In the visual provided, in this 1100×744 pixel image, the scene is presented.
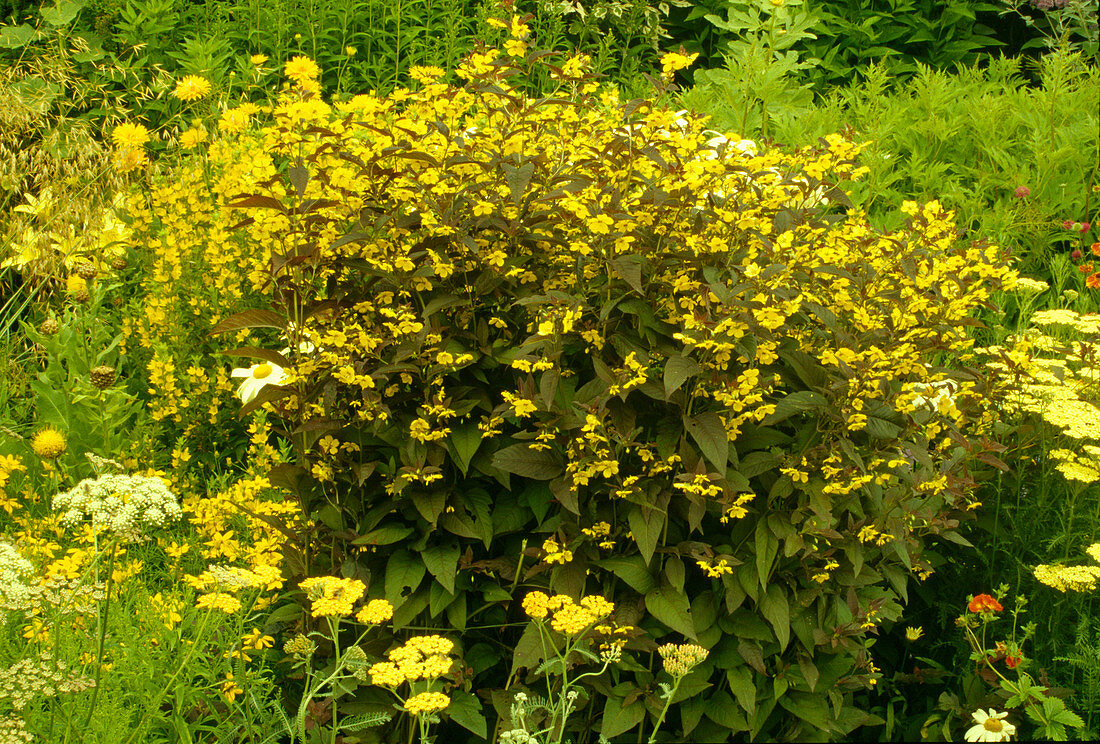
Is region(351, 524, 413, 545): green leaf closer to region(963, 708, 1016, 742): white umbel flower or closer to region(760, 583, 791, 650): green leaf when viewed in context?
region(760, 583, 791, 650): green leaf

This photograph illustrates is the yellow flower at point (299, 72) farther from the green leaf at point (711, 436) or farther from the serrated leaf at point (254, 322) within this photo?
the green leaf at point (711, 436)

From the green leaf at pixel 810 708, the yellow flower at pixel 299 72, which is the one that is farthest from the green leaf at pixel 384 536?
the yellow flower at pixel 299 72

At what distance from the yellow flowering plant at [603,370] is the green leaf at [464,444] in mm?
11

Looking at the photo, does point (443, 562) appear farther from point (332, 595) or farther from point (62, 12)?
point (62, 12)

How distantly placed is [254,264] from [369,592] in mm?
1697

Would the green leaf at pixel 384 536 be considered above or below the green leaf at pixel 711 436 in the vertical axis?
below

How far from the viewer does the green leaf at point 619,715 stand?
2.16 m

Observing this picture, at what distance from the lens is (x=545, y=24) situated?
245 inches

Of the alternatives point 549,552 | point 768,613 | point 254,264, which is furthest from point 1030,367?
point 254,264

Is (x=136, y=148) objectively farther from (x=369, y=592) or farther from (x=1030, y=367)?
(x=1030, y=367)

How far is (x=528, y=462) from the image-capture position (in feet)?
7.09

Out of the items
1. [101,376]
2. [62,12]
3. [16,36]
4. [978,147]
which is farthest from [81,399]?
[978,147]

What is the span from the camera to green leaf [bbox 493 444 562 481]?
2143 millimetres

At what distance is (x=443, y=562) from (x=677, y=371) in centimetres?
68
